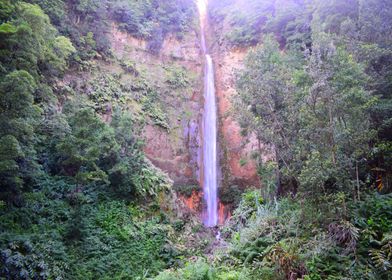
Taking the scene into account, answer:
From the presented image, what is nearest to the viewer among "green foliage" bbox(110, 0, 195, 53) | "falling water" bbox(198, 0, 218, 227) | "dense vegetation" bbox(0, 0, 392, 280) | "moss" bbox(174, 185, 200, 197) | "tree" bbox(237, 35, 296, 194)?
"dense vegetation" bbox(0, 0, 392, 280)

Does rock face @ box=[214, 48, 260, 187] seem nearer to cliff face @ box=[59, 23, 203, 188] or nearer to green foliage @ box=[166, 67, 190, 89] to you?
cliff face @ box=[59, 23, 203, 188]

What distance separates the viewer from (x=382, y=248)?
739cm

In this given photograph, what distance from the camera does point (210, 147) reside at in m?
26.4

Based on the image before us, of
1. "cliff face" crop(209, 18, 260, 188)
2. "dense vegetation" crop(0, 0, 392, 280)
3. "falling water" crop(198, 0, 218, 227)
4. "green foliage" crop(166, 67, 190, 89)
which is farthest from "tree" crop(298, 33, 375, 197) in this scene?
"green foliage" crop(166, 67, 190, 89)

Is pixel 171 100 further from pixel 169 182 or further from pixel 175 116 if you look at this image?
pixel 169 182

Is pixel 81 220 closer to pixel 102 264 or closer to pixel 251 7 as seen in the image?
pixel 102 264

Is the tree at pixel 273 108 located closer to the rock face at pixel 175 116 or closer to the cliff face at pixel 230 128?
the cliff face at pixel 230 128

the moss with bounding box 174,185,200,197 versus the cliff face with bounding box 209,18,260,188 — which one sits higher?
the cliff face with bounding box 209,18,260,188

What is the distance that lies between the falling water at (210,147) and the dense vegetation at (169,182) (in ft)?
16.7

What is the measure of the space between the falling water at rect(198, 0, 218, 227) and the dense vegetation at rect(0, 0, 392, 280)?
16.7 ft

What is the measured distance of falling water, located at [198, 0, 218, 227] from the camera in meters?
23.4

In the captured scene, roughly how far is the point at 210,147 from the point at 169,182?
826cm

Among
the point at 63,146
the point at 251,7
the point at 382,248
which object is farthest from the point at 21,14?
the point at 251,7

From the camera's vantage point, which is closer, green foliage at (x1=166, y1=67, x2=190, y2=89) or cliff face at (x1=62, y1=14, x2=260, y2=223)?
cliff face at (x1=62, y1=14, x2=260, y2=223)
